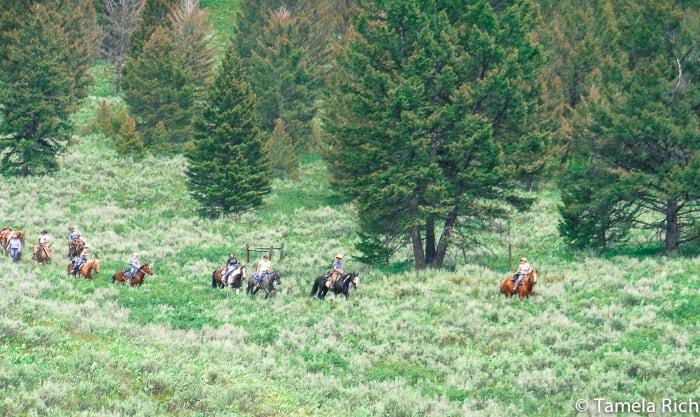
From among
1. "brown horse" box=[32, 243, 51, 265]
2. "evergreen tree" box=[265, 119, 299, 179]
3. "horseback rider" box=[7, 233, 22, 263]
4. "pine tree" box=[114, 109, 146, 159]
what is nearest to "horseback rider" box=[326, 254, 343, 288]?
"brown horse" box=[32, 243, 51, 265]

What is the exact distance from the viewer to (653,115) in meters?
26.2

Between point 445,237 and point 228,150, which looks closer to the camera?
point 445,237

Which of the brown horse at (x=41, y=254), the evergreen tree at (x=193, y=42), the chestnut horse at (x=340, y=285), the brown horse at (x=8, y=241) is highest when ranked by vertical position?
the evergreen tree at (x=193, y=42)

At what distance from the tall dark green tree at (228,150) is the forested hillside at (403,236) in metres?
0.16

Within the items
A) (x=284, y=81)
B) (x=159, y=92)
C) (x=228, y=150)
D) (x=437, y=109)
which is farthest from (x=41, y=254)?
(x=284, y=81)

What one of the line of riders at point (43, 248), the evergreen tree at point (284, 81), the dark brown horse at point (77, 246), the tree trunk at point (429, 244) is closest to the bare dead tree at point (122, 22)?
the evergreen tree at point (284, 81)

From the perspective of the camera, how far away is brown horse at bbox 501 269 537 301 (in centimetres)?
2248

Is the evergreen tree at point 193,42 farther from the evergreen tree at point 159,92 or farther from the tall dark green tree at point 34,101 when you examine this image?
the tall dark green tree at point 34,101

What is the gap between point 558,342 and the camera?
18.4 metres

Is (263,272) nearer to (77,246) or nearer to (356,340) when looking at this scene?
(356,340)

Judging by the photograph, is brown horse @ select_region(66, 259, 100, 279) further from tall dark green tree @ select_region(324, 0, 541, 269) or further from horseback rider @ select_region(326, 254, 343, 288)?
tall dark green tree @ select_region(324, 0, 541, 269)

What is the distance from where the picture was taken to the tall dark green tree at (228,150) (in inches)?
1677

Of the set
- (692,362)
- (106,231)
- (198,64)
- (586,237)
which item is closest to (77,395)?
(692,362)

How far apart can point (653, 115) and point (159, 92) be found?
138 feet
